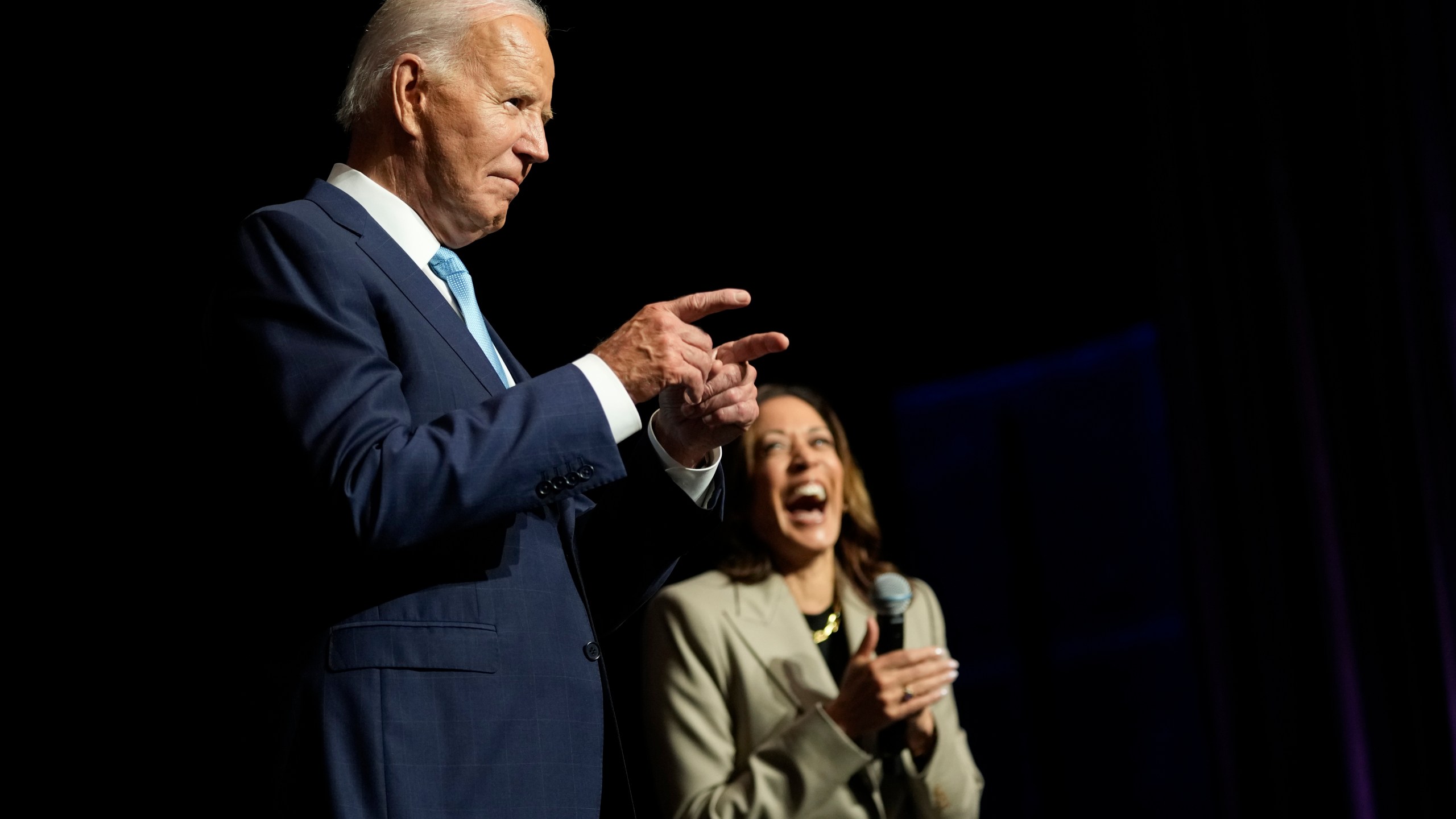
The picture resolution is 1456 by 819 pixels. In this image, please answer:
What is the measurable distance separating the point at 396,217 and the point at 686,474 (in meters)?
0.42

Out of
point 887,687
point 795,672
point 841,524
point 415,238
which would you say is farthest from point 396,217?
point 841,524

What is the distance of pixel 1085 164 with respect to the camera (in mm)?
3748

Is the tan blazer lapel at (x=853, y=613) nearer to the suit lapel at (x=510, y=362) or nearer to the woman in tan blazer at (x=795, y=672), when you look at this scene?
the woman in tan blazer at (x=795, y=672)

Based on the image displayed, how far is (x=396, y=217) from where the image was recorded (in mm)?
1454

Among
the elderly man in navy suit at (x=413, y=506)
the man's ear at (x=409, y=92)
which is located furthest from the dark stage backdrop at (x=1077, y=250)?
the elderly man in navy suit at (x=413, y=506)

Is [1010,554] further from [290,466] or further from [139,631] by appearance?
[290,466]

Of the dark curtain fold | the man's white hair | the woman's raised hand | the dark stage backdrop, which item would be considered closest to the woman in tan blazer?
the woman's raised hand

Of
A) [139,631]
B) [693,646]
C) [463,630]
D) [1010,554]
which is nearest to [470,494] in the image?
[463,630]

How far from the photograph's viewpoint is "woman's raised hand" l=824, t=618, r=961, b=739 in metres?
2.38

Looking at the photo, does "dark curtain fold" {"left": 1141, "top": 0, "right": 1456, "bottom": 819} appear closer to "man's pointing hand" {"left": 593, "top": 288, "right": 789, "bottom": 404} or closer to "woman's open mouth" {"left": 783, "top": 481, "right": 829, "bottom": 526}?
"woman's open mouth" {"left": 783, "top": 481, "right": 829, "bottom": 526}

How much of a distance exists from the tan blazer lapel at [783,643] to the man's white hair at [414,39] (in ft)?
4.43

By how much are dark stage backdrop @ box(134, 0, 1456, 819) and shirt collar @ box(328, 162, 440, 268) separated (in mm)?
1265

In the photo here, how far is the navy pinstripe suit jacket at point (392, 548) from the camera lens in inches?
45.7

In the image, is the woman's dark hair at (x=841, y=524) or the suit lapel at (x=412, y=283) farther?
the woman's dark hair at (x=841, y=524)
